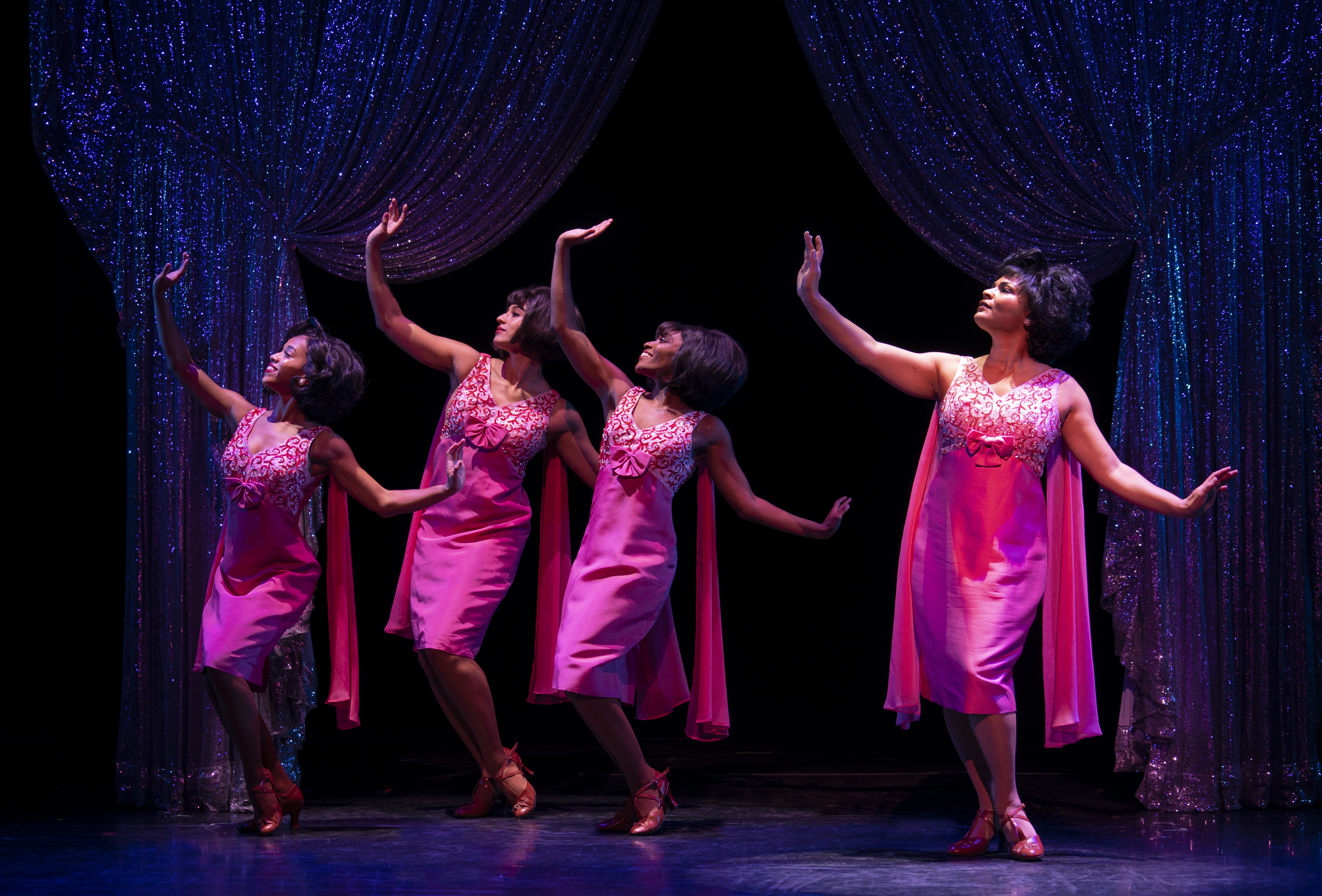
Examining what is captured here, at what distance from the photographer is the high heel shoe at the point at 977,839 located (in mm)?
3332

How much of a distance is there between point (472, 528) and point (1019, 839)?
5.75 feet

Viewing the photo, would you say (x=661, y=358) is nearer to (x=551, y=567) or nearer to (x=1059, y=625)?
(x=551, y=567)

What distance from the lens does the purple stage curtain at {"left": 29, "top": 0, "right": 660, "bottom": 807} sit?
401cm

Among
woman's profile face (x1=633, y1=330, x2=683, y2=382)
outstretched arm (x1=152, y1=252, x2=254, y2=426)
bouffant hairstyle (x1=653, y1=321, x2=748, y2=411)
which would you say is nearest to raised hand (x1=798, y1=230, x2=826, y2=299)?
bouffant hairstyle (x1=653, y1=321, x2=748, y2=411)

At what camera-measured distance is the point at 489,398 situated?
3.95 metres

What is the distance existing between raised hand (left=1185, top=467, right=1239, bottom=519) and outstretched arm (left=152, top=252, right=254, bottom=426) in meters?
2.60

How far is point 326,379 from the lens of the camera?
12.3ft

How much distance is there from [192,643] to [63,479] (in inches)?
38.4

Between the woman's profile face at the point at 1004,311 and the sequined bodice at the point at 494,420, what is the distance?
129cm

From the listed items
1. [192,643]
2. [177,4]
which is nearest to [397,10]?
[177,4]

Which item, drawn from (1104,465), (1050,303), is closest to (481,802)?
(1104,465)

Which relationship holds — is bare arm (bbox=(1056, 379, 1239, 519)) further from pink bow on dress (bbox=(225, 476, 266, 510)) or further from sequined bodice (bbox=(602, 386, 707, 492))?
pink bow on dress (bbox=(225, 476, 266, 510))

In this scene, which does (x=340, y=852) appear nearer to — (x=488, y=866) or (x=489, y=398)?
(x=488, y=866)

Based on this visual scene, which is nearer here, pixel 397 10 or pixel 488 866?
pixel 488 866
